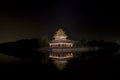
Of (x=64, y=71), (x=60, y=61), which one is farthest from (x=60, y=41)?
(x=64, y=71)

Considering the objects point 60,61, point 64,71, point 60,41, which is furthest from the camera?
point 60,41

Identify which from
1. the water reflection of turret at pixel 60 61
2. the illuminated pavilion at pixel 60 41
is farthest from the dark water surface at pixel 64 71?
the illuminated pavilion at pixel 60 41

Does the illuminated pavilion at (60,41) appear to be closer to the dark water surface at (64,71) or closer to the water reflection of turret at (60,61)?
the water reflection of turret at (60,61)

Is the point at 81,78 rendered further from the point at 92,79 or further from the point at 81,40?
the point at 81,40

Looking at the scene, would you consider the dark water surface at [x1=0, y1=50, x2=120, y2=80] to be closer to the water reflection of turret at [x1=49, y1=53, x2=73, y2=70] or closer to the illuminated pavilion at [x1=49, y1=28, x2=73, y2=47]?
the water reflection of turret at [x1=49, y1=53, x2=73, y2=70]

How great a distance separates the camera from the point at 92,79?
945 cm

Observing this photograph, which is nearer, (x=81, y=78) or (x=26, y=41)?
(x=81, y=78)

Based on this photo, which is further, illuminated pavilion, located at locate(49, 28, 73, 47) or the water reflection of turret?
illuminated pavilion, located at locate(49, 28, 73, 47)

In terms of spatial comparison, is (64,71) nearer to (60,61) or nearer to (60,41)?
(60,61)

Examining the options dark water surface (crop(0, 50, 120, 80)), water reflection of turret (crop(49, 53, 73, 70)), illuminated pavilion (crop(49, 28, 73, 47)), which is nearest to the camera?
dark water surface (crop(0, 50, 120, 80))

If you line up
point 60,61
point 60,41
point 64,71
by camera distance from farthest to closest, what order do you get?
point 60,41
point 60,61
point 64,71

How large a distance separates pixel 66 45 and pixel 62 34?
185cm

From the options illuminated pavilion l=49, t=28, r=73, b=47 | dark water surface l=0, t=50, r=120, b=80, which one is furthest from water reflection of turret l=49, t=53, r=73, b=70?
illuminated pavilion l=49, t=28, r=73, b=47

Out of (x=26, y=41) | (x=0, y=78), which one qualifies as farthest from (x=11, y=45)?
(x=0, y=78)
